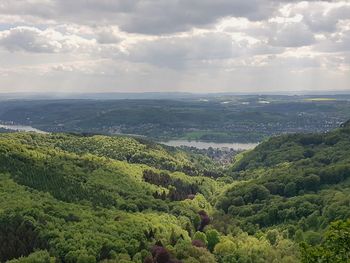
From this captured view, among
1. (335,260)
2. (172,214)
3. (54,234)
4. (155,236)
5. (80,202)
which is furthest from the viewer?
(172,214)

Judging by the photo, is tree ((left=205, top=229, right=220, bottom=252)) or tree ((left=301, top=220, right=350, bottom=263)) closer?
tree ((left=301, top=220, right=350, bottom=263))

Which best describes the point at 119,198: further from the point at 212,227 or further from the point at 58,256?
the point at 58,256

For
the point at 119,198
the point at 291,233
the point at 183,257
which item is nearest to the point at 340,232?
the point at 183,257

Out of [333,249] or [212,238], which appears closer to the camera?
[333,249]

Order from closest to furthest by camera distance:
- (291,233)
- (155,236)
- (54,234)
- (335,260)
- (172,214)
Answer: (335,260) → (54,234) → (155,236) → (291,233) → (172,214)

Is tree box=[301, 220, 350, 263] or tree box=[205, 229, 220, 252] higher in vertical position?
tree box=[301, 220, 350, 263]

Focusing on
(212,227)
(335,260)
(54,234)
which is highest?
(335,260)

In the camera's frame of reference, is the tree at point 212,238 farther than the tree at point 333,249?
Yes

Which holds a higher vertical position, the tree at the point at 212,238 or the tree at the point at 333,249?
the tree at the point at 333,249

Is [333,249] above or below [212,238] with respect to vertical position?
above

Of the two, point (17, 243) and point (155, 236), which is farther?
point (155, 236)

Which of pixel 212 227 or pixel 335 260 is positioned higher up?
pixel 335 260
